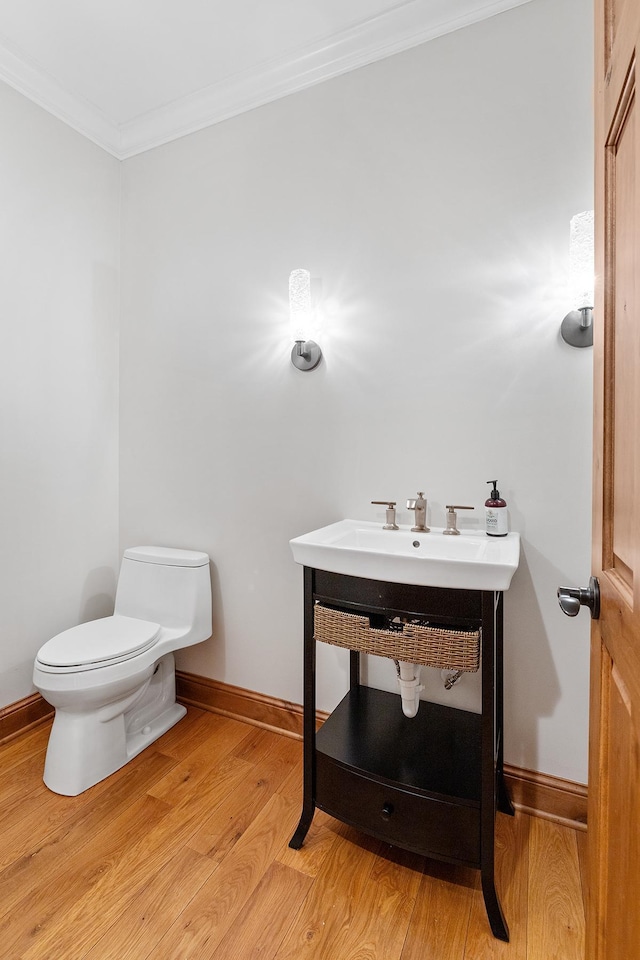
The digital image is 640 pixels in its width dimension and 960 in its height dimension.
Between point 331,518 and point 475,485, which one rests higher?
point 475,485

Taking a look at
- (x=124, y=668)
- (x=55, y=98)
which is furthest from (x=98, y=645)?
(x=55, y=98)

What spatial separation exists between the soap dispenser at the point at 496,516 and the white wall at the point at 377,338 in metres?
0.09

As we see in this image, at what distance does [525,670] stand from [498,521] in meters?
0.50

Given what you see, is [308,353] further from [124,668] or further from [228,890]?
[228,890]

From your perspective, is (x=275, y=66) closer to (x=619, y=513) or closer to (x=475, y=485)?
(x=475, y=485)

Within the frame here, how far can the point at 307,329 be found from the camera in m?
1.75

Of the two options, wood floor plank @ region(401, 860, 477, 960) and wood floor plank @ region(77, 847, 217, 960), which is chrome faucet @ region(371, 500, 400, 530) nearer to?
wood floor plank @ region(401, 860, 477, 960)

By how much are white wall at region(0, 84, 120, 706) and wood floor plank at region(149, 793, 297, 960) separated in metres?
1.14

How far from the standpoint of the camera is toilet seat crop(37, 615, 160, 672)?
159cm

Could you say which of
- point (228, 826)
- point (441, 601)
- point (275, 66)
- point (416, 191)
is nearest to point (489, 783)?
point (441, 601)

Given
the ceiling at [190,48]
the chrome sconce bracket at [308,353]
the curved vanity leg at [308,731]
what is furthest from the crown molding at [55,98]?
the curved vanity leg at [308,731]

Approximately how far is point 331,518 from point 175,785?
1.06 meters

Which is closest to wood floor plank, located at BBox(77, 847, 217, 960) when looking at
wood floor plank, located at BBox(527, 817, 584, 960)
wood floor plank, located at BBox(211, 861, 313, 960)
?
wood floor plank, located at BBox(211, 861, 313, 960)

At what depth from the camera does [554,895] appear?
48.8 inches
